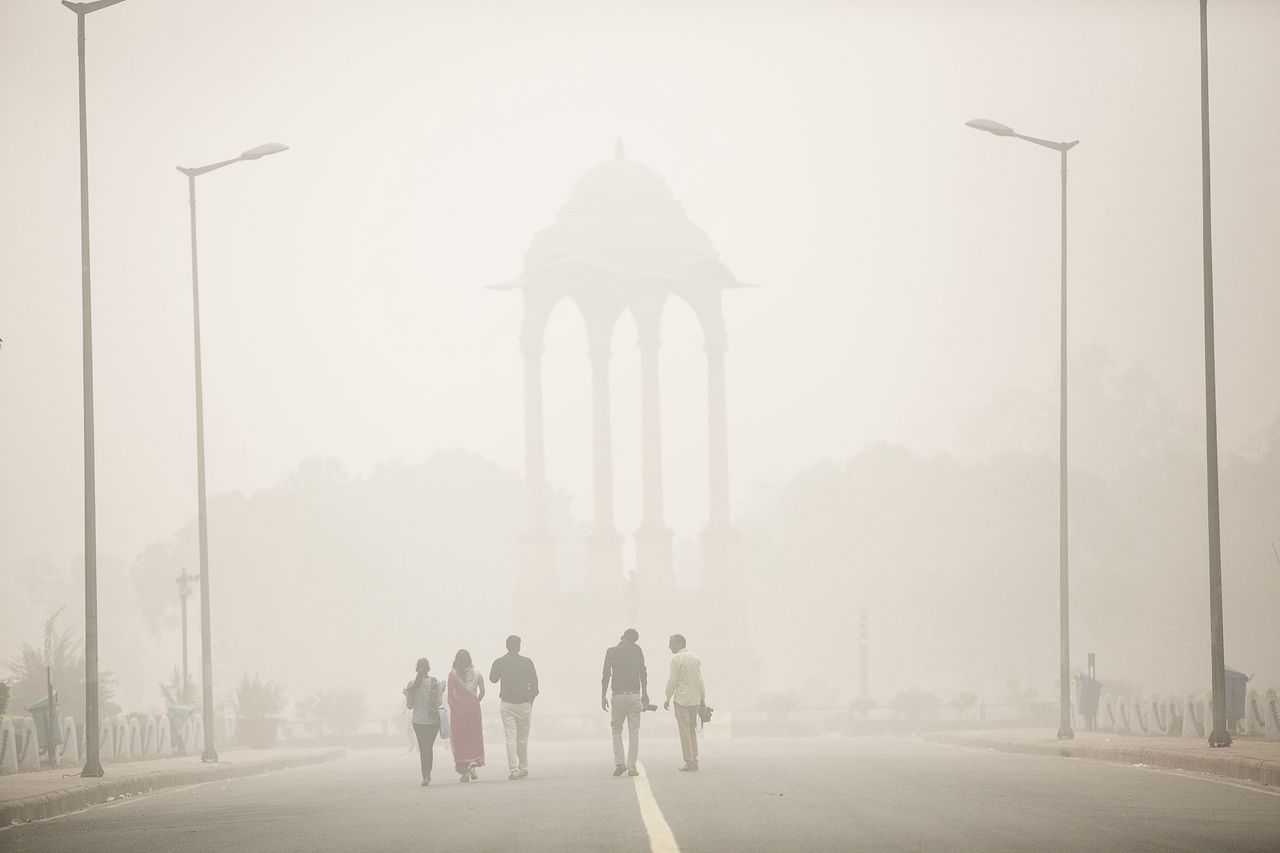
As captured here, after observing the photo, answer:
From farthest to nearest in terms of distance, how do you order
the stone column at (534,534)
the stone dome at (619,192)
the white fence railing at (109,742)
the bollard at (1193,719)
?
the stone dome at (619,192) < the stone column at (534,534) < the bollard at (1193,719) < the white fence railing at (109,742)

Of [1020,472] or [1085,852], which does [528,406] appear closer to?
[1020,472]

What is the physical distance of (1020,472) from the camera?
9844 cm

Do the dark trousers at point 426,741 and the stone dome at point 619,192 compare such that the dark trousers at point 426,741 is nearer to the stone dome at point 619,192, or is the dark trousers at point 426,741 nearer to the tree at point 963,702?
the tree at point 963,702

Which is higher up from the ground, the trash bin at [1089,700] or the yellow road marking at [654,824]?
the yellow road marking at [654,824]

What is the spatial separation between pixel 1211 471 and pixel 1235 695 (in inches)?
307

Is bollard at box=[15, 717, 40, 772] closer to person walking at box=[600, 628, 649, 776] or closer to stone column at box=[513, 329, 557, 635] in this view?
person walking at box=[600, 628, 649, 776]

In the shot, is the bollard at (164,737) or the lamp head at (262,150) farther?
the bollard at (164,737)

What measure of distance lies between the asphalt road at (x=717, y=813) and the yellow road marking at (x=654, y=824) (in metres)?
0.03

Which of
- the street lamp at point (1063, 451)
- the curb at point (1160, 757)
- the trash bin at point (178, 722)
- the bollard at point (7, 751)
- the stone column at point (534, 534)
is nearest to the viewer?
the curb at point (1160, 757)

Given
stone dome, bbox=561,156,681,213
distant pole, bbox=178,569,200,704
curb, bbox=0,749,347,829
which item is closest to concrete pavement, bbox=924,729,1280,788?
curb, bbox=0,749,347,829

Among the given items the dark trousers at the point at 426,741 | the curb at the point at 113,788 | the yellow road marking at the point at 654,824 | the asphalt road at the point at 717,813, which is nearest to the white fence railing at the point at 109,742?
the curb at the point at 113,788

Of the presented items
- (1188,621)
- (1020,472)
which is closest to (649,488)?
(1020,472)

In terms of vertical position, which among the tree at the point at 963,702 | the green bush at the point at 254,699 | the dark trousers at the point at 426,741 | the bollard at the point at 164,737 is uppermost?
the dark trousers at the point at 426,741

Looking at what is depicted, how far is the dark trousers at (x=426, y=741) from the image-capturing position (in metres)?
30.0
